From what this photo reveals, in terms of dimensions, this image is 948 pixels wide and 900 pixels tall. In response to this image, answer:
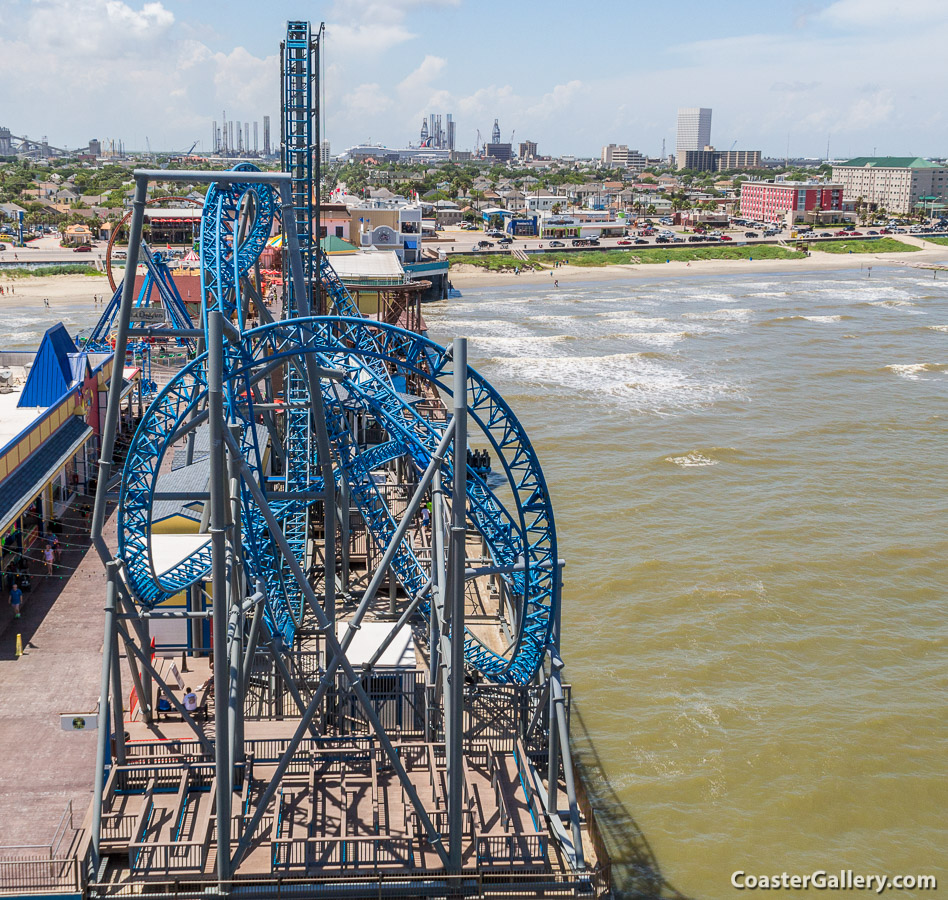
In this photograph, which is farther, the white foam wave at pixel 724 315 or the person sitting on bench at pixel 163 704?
the white foam wave at pixel 724 315

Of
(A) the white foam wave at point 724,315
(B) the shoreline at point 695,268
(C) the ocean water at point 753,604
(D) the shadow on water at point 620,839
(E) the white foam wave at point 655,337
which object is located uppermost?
(B) the shoreline at point 695,268

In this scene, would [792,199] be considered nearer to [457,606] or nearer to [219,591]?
[457,606]

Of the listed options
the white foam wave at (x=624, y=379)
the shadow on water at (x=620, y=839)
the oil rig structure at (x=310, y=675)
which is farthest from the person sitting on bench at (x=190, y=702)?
the white foam wave at (x=624, y=379)

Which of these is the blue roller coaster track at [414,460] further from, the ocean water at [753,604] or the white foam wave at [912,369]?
the white foam wave at [912,369]

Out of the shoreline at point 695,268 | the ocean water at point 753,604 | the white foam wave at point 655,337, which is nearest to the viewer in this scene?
the ocean water at point 753,604

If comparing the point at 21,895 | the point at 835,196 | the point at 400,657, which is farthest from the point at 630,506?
the point at 835,196
